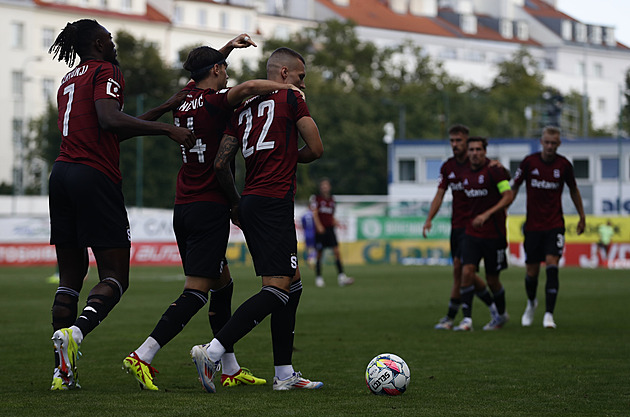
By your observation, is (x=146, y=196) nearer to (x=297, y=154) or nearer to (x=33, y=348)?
(x=33, y=348)

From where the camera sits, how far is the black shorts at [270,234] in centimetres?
687

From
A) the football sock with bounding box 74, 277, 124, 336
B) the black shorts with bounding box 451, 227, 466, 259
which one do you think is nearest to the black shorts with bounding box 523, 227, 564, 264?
the black shorts with bounding box 451, 227, 466, 259

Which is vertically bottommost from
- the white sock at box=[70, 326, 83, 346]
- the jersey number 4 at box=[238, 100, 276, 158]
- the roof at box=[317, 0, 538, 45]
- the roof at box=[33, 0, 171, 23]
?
the white sock at box=[70, 326, 83, 346]

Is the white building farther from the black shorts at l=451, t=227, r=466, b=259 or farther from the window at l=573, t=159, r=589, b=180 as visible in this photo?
the black shorts at l=451, t=227, r=466, b=259

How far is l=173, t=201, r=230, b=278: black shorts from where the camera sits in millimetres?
7121

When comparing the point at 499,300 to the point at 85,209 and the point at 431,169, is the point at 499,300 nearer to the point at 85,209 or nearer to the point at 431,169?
the point at 85,209

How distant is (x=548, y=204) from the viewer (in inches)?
492

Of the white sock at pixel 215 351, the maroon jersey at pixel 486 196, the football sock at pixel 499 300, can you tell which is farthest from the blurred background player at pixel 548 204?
the white sock at pixel 215 351

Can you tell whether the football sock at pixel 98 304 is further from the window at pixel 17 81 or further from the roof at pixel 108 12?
the roof at pixel 108 12

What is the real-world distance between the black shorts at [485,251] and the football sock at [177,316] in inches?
217

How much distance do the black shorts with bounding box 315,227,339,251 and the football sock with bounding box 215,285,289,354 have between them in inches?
622

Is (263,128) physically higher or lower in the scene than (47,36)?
lower

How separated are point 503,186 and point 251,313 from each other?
5826 millimetres

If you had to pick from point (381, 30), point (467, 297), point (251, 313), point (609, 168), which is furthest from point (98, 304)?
point (381, 30)
